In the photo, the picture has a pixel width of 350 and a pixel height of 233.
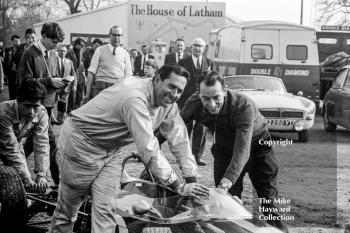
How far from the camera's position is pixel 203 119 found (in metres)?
5.78

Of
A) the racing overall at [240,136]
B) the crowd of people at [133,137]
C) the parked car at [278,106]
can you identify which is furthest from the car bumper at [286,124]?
the racing overall at [240,136]

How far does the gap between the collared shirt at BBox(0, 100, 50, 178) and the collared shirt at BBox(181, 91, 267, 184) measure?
1285 millimetres

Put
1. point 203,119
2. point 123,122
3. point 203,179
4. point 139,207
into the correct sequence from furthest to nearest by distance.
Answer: point 203,179, point 203,119, point 123,122, point 139,207

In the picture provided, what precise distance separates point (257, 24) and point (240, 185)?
519 inches

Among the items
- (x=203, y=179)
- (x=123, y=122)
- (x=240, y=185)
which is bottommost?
(x=203, y=179)

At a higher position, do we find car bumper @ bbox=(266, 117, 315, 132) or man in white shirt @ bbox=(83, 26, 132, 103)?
man in white shirt @ bbox=(83, 26, 132, 103)

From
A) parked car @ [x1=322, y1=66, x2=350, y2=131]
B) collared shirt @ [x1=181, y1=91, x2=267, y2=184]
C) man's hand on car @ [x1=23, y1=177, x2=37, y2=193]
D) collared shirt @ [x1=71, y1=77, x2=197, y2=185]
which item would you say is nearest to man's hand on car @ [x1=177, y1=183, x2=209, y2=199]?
collared shirt @ [x1=71, y1=77, x2=197, y2=185]

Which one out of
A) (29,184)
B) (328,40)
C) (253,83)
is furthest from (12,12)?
(29,184)

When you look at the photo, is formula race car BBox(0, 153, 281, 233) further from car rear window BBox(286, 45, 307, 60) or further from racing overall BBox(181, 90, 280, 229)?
car rear window BBox(286, 45, 307, 60)

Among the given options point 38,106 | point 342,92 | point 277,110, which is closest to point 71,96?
point 277,110

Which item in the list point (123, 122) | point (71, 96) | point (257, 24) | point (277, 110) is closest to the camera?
point (123, 122)

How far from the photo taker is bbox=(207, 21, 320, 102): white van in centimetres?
1881

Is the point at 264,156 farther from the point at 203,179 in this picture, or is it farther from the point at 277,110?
the point at 277,110

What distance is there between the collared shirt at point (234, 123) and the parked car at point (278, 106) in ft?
21.8
